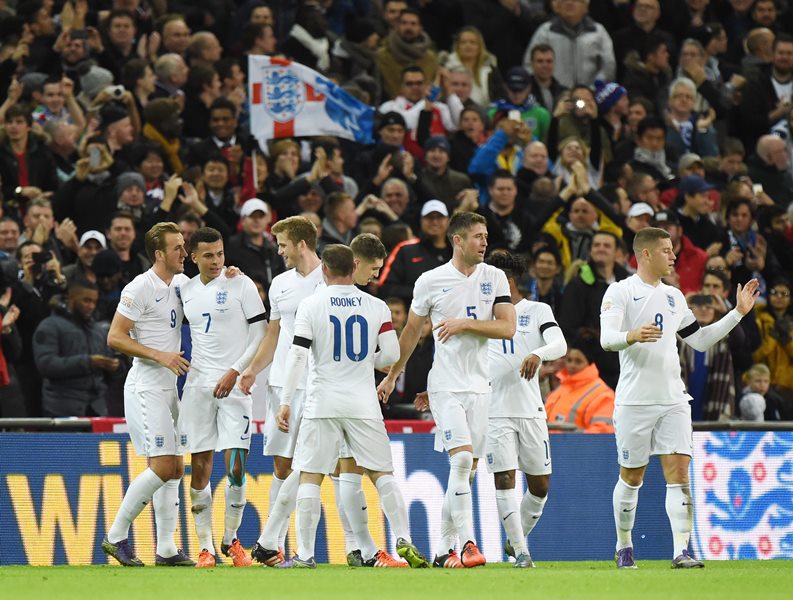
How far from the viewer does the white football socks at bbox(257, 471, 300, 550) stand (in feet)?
44.3

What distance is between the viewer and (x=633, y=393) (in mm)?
13398

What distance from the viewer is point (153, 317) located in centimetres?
1395

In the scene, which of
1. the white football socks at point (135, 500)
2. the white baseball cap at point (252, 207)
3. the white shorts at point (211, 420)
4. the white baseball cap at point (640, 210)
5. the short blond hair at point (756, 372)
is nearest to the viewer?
the white football socks at point (135, 500)

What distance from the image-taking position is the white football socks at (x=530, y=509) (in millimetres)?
14555

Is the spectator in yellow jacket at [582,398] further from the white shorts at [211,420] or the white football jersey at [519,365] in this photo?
the white shorts at [211,420]

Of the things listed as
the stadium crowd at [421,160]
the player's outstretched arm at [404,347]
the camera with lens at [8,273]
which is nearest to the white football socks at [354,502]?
the player's outstretched arm at [404,347]

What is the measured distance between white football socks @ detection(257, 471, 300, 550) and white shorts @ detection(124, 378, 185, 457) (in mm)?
978

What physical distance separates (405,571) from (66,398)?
501 cm

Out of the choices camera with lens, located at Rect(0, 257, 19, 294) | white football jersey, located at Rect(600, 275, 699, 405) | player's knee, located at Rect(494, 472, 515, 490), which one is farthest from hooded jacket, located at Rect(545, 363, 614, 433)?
camera with lens, located at Rect(0, 257, 19, 294)

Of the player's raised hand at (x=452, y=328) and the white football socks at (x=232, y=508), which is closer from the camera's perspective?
the player's raised hand at (x=452, y=328)

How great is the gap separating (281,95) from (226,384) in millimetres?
7357

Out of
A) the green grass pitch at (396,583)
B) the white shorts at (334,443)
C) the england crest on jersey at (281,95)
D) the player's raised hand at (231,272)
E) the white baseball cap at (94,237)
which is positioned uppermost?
the england crest on jersey at (281,95)

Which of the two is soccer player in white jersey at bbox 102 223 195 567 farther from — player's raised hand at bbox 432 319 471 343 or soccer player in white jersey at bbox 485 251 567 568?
soccer player in white jersey at bbox 485 251 567 568

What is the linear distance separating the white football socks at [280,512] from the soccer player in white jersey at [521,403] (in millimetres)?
1713
